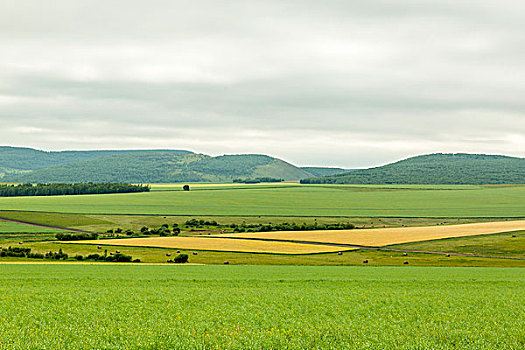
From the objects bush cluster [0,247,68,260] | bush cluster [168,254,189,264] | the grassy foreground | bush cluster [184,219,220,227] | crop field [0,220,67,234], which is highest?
the grassy foreground

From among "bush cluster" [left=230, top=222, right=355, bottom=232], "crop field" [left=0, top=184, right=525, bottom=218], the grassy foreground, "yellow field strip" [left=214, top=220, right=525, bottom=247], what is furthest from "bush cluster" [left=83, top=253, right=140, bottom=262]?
"crop field" [left=0, top=184, right=525, bottom=218]

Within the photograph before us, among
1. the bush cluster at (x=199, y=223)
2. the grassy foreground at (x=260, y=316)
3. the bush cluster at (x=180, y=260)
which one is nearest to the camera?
the grassy foreground at (x=260, y=316)

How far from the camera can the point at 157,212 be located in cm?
14625

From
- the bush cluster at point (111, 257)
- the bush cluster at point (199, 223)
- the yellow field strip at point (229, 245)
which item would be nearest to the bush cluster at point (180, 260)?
the bush cluster at point (111, 257)

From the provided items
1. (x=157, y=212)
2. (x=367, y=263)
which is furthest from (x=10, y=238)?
(x=367, y=263)

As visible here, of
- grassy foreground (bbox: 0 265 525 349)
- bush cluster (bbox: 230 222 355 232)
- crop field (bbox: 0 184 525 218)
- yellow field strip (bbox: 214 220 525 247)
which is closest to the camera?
grassy foreground (bbox: 0 265 525 349)

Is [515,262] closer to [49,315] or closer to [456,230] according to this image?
[456,230]

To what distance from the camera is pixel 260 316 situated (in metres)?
20.3

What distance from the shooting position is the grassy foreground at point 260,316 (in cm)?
1622

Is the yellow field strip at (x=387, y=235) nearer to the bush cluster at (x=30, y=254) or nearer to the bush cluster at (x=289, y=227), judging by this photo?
the bush cluster at (x=289, y=227)

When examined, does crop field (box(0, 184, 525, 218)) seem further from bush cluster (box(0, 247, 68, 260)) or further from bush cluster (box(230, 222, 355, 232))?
bush cluster (box(0, 247, 68, 260))

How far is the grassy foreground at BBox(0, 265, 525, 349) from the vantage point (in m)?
16.2

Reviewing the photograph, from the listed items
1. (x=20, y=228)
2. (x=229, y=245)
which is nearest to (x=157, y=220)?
(x=20, y=228)

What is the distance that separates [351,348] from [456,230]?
89.1 m
